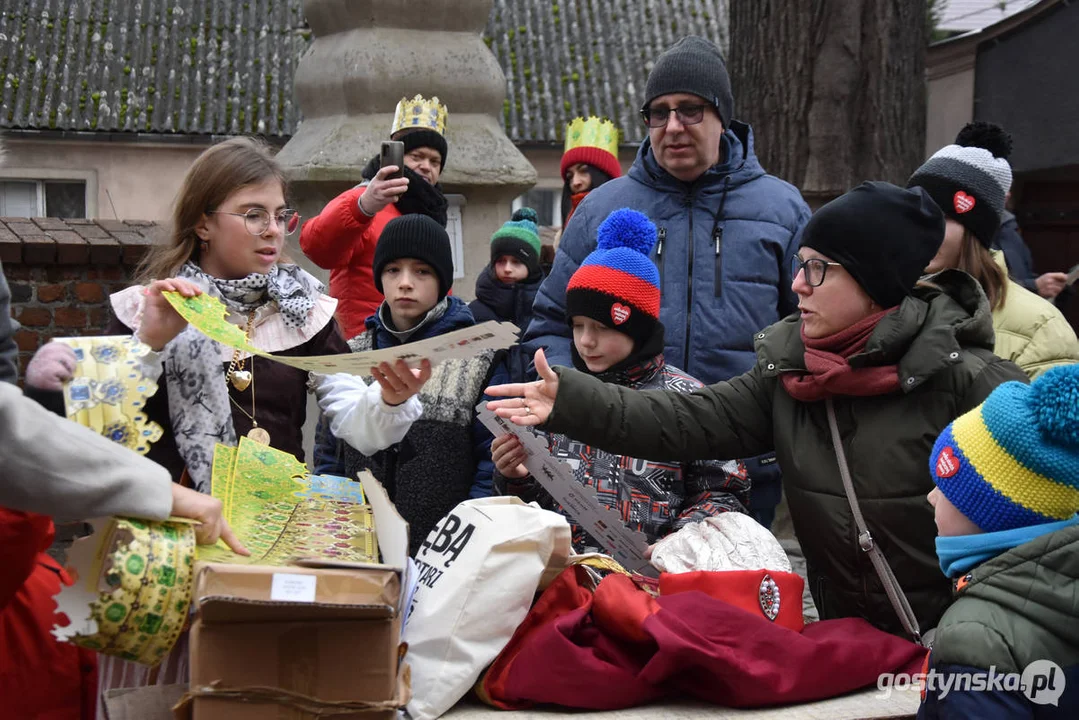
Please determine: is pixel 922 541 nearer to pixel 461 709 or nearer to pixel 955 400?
pixel 955 400

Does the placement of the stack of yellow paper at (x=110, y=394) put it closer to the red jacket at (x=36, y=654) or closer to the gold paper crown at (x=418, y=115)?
the red jacket at (x=36, y=654)

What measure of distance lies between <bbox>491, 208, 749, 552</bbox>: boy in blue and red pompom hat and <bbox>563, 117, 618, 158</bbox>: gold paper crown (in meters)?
2.43

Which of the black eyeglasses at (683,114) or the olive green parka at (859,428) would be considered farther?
the black eyeglasses at (683,114)

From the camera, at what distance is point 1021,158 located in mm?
12148

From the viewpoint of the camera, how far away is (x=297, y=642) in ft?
7.00

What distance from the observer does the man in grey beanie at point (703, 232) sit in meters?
3.75

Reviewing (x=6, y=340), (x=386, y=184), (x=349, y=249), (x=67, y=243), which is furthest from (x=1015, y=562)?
(x=67, y=243)

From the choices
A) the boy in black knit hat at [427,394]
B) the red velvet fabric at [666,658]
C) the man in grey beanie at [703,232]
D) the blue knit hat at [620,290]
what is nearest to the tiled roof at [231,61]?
the boy in black knit hat at [427,394]

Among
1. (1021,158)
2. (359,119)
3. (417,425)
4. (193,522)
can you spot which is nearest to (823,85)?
(359,119)

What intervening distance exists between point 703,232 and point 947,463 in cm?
166

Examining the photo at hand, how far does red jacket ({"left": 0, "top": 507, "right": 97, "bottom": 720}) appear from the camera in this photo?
2.49 metres

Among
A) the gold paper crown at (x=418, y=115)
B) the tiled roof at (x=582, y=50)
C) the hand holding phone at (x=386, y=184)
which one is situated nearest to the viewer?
the hand holding phone at (x=386, y=184)

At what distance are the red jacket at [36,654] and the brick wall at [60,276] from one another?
155 inches

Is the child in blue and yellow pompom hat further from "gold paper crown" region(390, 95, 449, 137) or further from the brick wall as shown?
the brick wall
